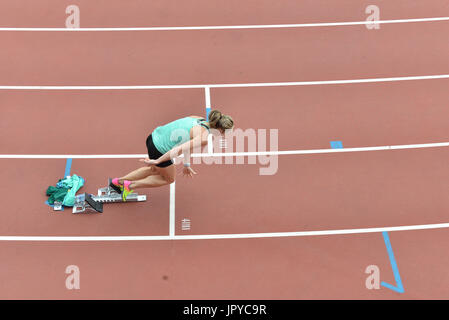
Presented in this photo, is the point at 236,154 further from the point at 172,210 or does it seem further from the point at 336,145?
the point at 336,145

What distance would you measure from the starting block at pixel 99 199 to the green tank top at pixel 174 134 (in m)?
1.33

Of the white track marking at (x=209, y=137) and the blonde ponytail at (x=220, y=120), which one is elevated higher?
the white track marking at (x=209, y=137)

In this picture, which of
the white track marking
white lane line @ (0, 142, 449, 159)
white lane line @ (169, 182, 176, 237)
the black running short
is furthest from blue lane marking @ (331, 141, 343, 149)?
the black running short

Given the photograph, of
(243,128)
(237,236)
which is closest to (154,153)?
(237,236)

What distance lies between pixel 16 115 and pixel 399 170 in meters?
6.33

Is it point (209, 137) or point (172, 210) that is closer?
point (172, 210)

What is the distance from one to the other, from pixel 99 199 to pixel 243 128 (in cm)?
261

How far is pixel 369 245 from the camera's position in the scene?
252 inches

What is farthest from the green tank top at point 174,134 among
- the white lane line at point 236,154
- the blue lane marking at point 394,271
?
the blue lane marking at point 394,271

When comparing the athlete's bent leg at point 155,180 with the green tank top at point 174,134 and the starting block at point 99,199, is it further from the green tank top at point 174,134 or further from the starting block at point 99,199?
the green tank top at point 174,134

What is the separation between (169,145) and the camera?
5.76 m

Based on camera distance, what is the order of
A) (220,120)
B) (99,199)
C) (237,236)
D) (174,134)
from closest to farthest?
(220,120)
(174,134)
(237,236)
(99,199)

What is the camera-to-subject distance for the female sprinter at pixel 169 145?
5508 mm

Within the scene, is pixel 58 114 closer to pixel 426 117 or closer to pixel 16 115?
pixel 16 115
